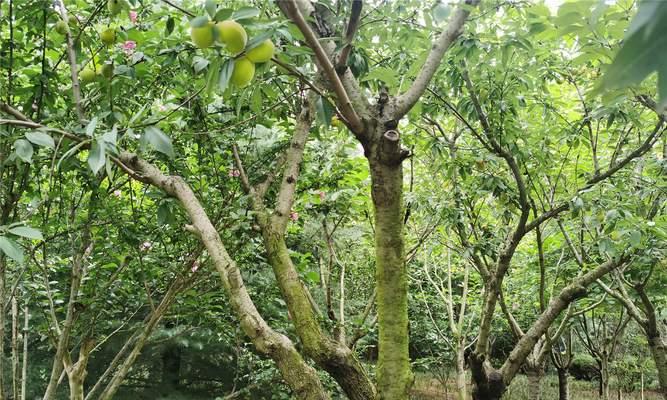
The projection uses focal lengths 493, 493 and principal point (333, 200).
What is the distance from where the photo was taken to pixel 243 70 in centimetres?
100

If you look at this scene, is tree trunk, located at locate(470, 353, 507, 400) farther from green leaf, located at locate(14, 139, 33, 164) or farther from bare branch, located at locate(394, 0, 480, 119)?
green leaf, located at locate(14, 139, 33, 164)

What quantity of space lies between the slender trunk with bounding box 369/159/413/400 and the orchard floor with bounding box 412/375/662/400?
11251 mm

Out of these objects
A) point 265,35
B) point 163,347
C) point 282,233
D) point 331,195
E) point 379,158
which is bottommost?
point 163,347

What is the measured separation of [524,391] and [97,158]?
14507 mm

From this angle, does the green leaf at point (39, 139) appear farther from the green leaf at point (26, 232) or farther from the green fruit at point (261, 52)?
the green fruit at point (261, 52)

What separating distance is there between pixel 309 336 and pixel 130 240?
5.27 ft

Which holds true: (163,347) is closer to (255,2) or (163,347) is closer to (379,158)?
(255,2)

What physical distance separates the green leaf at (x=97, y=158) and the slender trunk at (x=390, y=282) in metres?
0.69

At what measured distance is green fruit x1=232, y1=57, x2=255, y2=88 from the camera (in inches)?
38.9

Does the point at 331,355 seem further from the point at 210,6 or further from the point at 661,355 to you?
the point at 661,355

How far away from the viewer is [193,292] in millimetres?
3207

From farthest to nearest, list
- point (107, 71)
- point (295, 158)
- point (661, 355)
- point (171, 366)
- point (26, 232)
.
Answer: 1. point (171, 366)
2. point (661, 355)
3. point (295, 158)
4. point (107, 71)
5. point (26, 232)

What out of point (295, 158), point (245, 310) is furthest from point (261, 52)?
point (295, 158)

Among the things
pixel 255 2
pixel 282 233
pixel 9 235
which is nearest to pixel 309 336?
pixel 282 233
